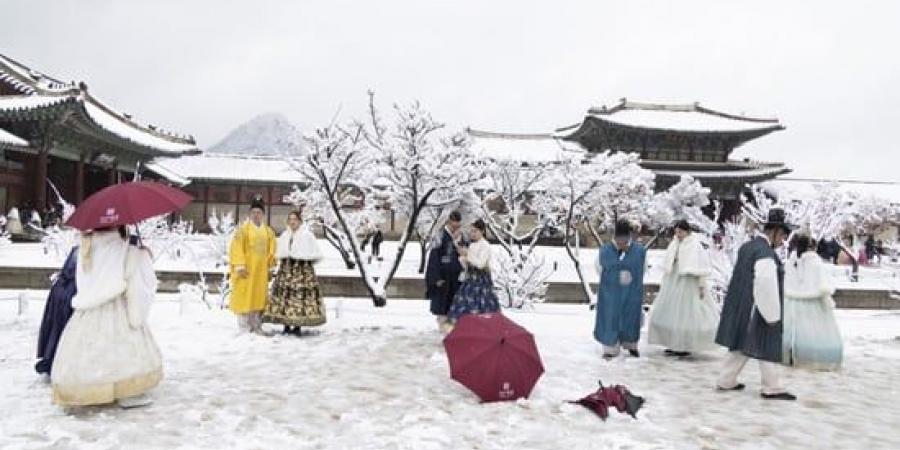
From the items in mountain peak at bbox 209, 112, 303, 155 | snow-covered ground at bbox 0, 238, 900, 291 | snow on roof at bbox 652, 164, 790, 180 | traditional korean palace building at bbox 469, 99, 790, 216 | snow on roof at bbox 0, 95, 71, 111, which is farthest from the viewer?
mountain peak at bbox 209, 112, 303, 155

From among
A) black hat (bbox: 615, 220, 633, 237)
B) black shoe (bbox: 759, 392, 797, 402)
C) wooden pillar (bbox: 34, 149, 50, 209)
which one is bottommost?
black shoe (bbox: 759, 392, 797, 402)

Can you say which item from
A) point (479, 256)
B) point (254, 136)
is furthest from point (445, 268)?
point (254, 136)

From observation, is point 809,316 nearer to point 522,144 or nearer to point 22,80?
point 22,80

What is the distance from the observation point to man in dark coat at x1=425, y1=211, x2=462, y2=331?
8.02 m

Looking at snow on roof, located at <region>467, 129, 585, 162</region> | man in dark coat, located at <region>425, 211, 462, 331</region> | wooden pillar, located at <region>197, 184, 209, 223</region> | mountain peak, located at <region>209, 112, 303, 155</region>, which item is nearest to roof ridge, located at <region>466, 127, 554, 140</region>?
snow on roof, located at <region>467, 129, 585, 162</region>

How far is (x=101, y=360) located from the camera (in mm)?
4766

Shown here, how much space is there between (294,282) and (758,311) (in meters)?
4.96

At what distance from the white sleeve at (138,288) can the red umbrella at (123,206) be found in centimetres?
33

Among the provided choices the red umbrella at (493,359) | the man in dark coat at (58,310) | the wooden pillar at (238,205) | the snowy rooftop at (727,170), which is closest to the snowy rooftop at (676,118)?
the snowy rooftop at (727,170)

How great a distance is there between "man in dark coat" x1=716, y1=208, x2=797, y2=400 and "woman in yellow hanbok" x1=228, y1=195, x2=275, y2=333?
503cm

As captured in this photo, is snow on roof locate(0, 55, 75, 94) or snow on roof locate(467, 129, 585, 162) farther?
snow on roof locate(467, 129, 585, 162)

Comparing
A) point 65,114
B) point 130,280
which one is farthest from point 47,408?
point 65,114

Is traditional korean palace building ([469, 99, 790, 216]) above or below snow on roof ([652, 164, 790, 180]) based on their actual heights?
above

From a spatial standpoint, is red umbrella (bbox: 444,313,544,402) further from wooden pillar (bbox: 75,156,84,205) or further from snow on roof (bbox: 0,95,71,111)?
wooden pillar (bbox: 75,156,84,205)
